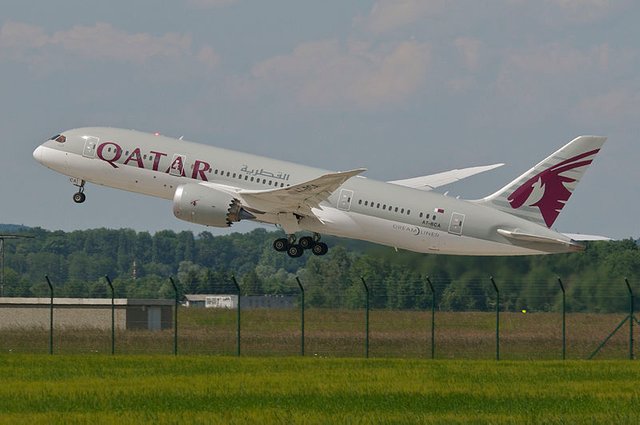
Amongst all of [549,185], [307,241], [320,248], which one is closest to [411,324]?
[320,248]

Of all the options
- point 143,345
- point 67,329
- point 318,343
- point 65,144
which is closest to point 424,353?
point 318,343

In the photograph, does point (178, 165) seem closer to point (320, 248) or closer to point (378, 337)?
point (320, 248)

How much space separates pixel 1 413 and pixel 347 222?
1112 inches

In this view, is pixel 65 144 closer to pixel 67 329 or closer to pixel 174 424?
pixel 67 329

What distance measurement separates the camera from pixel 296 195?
2274 inches

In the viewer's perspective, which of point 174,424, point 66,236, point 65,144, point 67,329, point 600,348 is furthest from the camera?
point 66,236

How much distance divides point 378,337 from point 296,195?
22.7 ft

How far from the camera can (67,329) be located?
71.4 meters

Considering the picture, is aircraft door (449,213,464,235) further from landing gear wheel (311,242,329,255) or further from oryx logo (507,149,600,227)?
landing gear wheel (311,242,329,255)

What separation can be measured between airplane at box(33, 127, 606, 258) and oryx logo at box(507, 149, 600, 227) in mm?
41

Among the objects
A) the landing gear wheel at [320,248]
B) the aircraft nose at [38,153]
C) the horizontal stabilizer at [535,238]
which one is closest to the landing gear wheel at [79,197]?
the aircraft nose at [38,153]

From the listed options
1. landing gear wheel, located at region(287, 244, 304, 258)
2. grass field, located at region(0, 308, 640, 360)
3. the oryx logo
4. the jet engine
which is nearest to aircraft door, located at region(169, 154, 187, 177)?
the jet engine

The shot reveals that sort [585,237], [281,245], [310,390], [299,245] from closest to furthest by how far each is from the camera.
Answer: [310,390] → [585,237] → [281,245] → [299,245]

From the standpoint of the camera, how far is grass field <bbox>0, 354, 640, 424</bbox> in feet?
103
